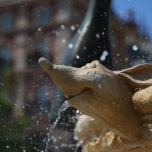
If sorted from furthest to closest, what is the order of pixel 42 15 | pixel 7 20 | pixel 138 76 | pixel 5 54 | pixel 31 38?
1. pixel 7 20
2. pixel 31 38
3. pixel 5 54
4. pixel 42 15
5. pixel 138 76

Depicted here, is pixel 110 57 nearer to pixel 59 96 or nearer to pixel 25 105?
pixel 59 96

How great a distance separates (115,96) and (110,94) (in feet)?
0.13

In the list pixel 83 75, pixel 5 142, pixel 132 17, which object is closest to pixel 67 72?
pixel 83 75

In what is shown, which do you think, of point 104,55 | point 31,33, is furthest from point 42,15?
point 104,55

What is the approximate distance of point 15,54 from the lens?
22812 mm

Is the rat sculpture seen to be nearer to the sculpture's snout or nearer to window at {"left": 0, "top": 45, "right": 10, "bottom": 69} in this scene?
the sculpture's snout

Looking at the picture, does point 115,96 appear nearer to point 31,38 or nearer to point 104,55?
point 104,55

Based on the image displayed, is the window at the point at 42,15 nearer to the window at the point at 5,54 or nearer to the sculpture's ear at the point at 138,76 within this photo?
the window at the point at 5,54

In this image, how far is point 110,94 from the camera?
2.84 meters

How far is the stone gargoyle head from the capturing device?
2.74 meters

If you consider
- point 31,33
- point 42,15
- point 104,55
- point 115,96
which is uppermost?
point 115,96

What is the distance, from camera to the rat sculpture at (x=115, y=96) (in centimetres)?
275

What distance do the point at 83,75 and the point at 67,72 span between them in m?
0.10

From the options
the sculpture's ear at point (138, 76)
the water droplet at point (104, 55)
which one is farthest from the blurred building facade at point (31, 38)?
the sculpture's ear at point (138, 76)
